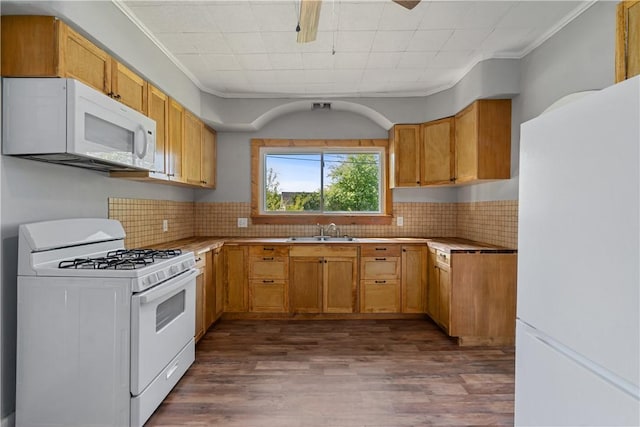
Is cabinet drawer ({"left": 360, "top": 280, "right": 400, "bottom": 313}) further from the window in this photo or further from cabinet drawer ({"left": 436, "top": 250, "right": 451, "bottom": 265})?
the window

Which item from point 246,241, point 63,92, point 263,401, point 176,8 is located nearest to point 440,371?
point 263,401

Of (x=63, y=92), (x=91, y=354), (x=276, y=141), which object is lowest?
(x=91, y=354)

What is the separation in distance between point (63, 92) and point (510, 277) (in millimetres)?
3460

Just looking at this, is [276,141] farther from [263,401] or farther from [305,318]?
[263,401]

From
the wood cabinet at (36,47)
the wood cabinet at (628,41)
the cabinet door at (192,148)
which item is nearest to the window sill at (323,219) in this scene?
the cabinet door at (192,148)

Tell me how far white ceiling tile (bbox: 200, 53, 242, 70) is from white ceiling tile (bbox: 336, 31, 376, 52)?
96 centimetres

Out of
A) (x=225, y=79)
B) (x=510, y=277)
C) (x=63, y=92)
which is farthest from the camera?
(x=225, y=79)

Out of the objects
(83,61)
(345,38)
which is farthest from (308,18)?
(83,61)

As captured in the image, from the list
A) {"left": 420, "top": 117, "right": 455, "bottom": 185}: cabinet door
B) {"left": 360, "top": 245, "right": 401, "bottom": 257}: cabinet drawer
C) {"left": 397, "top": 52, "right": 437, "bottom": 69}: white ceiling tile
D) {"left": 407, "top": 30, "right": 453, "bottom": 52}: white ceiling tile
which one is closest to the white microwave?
{"left": 407, "top": 30, "right": 453, "bottom": 52}: white ceiling tile

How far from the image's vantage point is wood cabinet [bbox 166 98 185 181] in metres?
3.00

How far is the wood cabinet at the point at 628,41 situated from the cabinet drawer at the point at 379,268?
2559 millimetres

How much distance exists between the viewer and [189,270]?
2453 mm

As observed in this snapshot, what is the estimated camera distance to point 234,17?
239cm

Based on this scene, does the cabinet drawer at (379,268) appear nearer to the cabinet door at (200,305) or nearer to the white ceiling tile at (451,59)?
the cabinet door at (200,305)
